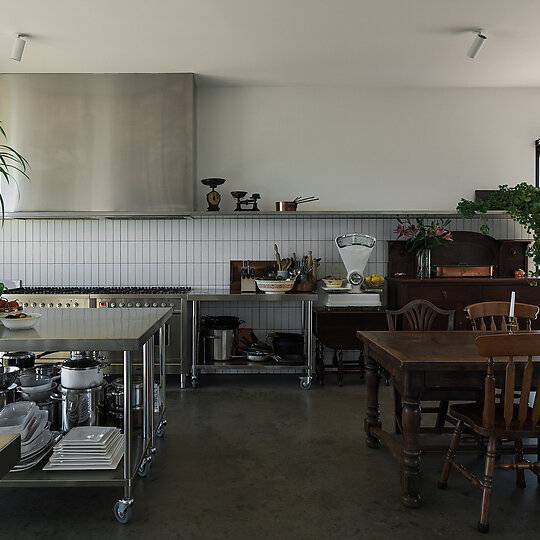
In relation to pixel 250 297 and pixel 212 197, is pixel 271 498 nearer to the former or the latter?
pixel 250 297

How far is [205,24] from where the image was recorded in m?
3.90

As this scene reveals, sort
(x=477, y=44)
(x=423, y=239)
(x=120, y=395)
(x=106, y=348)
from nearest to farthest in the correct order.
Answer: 1. (x=106, y=348)
2. (x=120, y=395)
3. (x=477, y=44)
4. (x=423, y=239)

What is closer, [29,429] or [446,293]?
[29,429]

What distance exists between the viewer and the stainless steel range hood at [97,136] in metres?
4.98

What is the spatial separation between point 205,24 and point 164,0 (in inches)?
17.3

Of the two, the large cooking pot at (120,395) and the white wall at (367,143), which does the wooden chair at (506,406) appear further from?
the white wall at (367,143)

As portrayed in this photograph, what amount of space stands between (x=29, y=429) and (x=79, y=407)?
0.33 metres

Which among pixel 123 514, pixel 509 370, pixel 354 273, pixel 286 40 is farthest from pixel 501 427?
pixel 286 40

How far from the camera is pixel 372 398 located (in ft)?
10.7

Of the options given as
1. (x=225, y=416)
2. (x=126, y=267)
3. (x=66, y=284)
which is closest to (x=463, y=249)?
(x=225, y=416)

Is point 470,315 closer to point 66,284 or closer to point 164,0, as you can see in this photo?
point 164,0

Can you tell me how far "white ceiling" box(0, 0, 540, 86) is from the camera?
12.0ft

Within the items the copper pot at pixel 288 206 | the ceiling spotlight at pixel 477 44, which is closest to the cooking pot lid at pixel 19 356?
the copper pot at pixel 288 206

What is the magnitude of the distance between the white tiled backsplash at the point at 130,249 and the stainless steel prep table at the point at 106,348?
248cm
